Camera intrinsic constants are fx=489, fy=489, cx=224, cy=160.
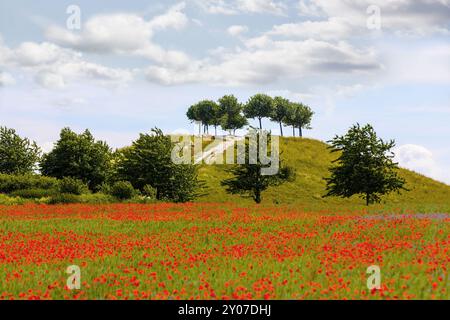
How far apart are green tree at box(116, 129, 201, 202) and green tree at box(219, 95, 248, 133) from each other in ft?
195

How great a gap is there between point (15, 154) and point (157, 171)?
2495 cm

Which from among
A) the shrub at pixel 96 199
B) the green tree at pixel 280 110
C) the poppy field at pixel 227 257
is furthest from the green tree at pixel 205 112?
the poppy field at pixel 227 257

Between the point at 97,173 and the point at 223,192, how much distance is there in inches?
587

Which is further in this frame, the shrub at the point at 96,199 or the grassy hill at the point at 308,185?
the grassy hill at the point at 308,185

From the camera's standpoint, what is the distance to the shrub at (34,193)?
39.5 m

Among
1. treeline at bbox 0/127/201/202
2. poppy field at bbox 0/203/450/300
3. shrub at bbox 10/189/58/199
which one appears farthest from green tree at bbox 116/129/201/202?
poppy field at bbox 0/203/450/300

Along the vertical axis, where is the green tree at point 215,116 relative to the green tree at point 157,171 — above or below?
above

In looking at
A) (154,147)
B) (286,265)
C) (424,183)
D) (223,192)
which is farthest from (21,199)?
(424,183)

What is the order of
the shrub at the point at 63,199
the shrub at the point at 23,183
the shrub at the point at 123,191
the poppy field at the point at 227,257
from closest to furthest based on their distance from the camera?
the poppy field at the point at 227,257, the shrub at the point at 63,199, the shrub at the point at 123,191, the shrub at the point at 23,183

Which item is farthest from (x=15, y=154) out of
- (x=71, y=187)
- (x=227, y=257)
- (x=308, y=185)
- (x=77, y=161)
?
(x=227, y=257)

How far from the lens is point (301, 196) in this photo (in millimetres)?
59062

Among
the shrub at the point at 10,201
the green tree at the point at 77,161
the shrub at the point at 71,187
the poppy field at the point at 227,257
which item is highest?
the green tree at the point at 77,161

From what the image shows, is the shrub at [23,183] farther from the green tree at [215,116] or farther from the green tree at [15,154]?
the green tree at [215,116]

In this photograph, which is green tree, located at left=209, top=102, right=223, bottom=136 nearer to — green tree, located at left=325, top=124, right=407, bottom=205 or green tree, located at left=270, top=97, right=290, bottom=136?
green tree, located at left=270, top=97, right=290, bottom=136
